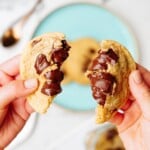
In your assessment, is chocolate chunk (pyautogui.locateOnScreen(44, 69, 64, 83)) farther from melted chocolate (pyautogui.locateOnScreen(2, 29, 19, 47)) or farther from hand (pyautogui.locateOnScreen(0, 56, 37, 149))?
melted chocolate (pyautogui.locateOnScreen(2, 29, 19, 47))

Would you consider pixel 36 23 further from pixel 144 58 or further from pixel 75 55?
pixel 144 58

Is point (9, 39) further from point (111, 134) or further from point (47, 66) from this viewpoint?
point (47, 66)

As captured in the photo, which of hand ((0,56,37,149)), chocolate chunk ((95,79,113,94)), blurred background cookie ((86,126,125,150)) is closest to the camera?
chocolate chunk ((95,79,113,94))

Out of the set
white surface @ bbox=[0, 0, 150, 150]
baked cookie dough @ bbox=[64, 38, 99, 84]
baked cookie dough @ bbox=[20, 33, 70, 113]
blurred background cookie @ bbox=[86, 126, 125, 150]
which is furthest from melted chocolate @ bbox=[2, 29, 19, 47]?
baked cookie dough @ bbox=[20, 33, 70, 113]

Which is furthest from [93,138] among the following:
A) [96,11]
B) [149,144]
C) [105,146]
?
[149,144]

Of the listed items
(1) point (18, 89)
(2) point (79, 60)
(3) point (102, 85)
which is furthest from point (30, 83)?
(2) point (79, 60)
